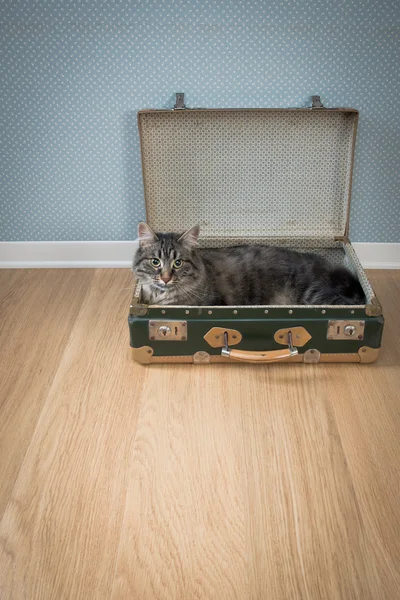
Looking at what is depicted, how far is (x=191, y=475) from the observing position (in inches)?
62.8

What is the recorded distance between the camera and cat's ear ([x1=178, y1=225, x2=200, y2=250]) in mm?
1970

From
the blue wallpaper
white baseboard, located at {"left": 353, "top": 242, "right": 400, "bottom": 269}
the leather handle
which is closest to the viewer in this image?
the leather handle

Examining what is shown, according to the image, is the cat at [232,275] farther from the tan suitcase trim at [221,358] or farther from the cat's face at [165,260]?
the tan suitcase trim at [221,358]

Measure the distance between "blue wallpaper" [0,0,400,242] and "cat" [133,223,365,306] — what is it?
1.64 ft

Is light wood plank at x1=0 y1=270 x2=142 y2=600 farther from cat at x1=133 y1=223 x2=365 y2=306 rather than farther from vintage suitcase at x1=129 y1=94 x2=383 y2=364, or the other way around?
cat at x1=133 y1=223 x2=365 y2=306

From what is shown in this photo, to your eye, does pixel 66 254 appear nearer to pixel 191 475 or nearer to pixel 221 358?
pixel 221 358

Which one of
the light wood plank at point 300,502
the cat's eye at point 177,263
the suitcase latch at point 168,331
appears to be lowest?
the light wood plank at point 300,502

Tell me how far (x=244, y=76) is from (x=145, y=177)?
54 centimetres

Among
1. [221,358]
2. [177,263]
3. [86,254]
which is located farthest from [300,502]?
[86,254]

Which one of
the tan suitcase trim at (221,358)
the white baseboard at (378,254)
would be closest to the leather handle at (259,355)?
the tan suitcase trim at (221,358)

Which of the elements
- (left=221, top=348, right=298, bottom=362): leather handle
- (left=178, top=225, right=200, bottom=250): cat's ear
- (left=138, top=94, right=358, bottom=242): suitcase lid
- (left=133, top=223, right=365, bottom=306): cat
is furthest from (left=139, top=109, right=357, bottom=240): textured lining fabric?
(left=221, top=348, right=298, bottom=362): leather handle

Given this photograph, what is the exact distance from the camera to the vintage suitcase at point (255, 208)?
1.87 metres

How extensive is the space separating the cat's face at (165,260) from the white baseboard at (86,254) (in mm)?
604

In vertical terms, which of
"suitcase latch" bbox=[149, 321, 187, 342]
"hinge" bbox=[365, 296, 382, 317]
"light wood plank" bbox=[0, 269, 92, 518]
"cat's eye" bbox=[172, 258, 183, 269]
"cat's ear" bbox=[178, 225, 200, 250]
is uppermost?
"cat's ear" bbox=[178, 225, 200, 250]
